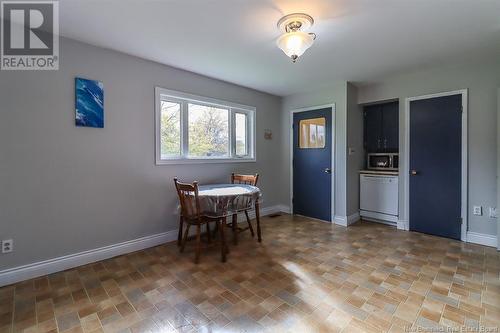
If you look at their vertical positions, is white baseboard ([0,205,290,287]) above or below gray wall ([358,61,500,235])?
below

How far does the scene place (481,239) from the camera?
3041mm

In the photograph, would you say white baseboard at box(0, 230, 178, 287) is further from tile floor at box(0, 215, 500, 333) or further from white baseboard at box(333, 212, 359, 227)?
white baseboard at box(333, 212, 359, 227)

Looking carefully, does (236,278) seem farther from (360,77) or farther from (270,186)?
(360,77)

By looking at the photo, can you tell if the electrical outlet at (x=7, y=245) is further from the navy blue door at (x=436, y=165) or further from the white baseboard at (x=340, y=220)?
→ the navy blue door at (x=436, y=165)

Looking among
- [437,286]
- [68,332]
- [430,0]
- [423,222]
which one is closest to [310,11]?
[430,0]

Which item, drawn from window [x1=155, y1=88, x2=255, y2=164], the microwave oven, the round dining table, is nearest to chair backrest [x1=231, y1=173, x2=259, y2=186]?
window [x1=155, y1=88, x2=255, y2=164]

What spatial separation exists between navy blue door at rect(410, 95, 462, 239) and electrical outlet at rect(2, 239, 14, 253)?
475cm

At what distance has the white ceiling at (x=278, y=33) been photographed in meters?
1.91

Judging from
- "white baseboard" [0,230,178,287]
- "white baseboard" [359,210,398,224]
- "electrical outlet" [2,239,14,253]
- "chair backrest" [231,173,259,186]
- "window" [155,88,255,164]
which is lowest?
"white baseboard" [0,230,178,287]

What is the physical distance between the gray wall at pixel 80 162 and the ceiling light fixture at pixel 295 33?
1714 millimetres

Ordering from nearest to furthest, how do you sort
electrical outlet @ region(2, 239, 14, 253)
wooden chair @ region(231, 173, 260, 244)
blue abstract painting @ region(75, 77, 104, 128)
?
electrical outlet @ region(2, 239, 14, 253) → blue abstract painting @ region(75, 77, 104, 128) → wooden chair @ region(231, 173, 260, 244)

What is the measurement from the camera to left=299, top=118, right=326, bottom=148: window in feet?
13.8

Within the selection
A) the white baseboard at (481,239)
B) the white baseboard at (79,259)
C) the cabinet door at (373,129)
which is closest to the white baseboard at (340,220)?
the cabinet door at (373,129)

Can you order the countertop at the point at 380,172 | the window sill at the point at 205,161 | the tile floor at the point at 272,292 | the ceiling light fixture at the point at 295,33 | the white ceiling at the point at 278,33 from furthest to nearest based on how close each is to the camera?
the countertop at the point at 380,172 → the window sill at the point at 205,161 → the ceiling light fixture at the point at 295,33 → the white ceiling at the point at 278,33 → the tile floor at the point at 272,292
